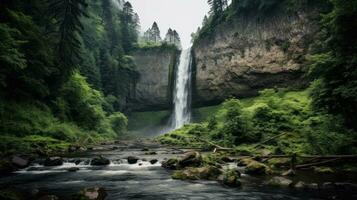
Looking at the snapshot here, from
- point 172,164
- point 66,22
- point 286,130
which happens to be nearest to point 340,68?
point 172,164

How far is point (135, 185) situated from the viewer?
32.2ft

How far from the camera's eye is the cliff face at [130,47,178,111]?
6189cm

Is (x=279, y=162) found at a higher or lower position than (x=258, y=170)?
higher

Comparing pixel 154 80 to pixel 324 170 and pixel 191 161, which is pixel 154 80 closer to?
pixel 191 161

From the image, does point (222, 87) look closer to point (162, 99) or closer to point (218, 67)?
point (218, 67)

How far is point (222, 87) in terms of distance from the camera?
51.3m

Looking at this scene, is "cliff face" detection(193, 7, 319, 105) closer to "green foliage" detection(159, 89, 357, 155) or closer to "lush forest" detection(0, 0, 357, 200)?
"lush forest" detection(0, 0, 357, 200)

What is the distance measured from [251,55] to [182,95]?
16240mm

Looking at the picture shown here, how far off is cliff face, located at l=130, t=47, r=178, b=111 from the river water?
159 ft

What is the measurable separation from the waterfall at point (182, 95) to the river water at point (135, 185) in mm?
42026

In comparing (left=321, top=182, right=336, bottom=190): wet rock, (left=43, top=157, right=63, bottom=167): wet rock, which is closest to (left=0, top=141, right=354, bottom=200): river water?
(left=43, top=157, right=63, bottom=167): wet rock

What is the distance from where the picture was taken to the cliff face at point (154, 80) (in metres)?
61.9

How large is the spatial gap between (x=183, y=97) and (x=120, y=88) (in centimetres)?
1297

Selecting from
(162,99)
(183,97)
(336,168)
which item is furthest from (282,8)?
(336,168)
